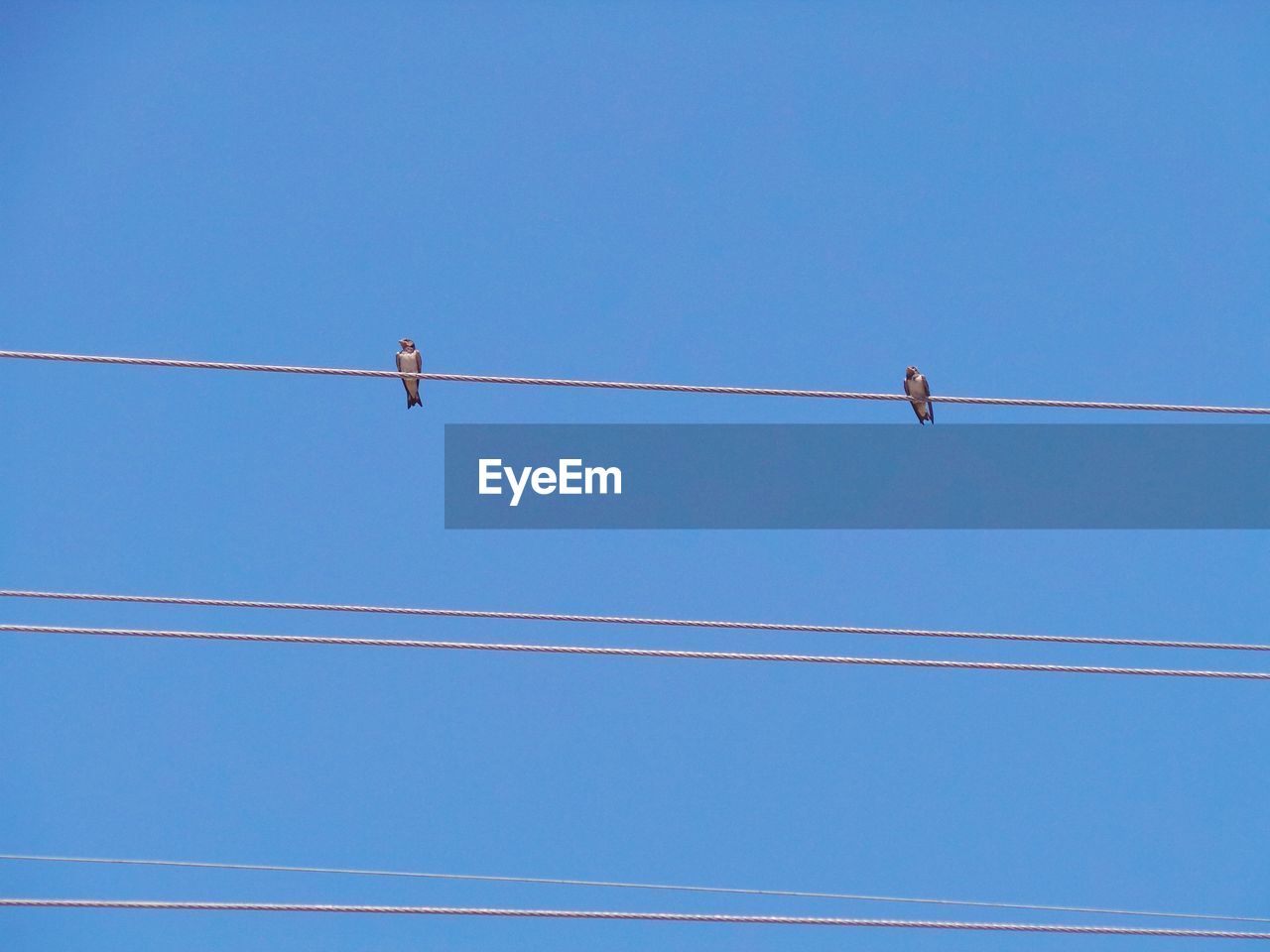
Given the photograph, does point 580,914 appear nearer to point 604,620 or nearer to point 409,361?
point 604,620

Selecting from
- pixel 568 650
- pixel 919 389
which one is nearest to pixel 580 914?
pixel 568 650

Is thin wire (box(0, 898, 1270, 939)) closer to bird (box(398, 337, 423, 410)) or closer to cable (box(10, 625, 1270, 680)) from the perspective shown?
cable (box(10, 625, 1270, 680))

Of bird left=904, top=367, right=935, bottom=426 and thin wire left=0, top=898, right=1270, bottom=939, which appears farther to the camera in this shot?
bird left=904, top=367, right=935, bottom=426

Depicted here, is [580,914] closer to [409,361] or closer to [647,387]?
[647,387]

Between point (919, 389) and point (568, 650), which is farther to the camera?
point (919, 389)

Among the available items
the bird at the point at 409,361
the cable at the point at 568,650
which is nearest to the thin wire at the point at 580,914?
the cable at the point at 568,650

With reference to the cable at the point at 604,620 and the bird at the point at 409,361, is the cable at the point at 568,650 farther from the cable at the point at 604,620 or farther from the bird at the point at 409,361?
the bird at the point at 409,361

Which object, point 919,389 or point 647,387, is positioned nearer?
point 647,387

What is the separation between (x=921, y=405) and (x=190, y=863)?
7.58 metres

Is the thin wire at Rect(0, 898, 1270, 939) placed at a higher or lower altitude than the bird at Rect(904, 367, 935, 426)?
lower

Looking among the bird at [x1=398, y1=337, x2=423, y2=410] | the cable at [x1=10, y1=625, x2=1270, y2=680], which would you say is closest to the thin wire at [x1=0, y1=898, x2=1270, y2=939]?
the cable at [x1=10, y1=625, x2=1270, y2=680]

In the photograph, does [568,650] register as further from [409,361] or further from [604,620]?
[409,361]

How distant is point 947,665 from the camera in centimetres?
1064

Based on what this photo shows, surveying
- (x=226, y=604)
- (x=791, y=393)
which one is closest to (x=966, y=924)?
(x=791, y=393)
